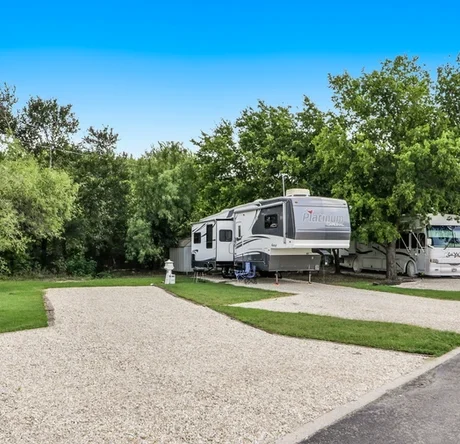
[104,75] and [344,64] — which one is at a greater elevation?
[344,64]

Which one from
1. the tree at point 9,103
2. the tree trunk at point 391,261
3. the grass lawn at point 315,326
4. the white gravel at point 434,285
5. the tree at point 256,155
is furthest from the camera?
the tree at point 9,103

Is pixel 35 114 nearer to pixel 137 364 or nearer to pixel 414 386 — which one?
pixel 137 364

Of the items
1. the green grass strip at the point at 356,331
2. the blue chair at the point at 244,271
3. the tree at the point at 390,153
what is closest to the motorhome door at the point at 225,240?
the blue chair at the point at 244,271

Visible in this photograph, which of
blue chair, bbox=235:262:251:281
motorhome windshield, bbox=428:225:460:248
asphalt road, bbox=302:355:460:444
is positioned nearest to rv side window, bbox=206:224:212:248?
blue chair, bbox=235:262:251:281

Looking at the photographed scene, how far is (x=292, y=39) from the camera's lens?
16.0 meters

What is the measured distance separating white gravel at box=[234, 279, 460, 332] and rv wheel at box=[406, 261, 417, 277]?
23.2ft

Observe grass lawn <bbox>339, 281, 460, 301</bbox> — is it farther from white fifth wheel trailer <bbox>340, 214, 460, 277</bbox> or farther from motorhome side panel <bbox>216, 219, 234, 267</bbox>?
motorhome side panel <bbox>216, 219, 234, 267</bbox>

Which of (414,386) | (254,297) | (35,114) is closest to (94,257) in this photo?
(35,114)

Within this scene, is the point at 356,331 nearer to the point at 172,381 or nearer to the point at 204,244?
the point at 172,381

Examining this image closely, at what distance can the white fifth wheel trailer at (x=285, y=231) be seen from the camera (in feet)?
56.0

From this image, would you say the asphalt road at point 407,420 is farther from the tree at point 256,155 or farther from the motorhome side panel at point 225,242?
the tree at point 256,155

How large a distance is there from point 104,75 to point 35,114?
48.1ft

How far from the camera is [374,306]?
12.3 meters

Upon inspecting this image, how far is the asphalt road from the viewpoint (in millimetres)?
3877
